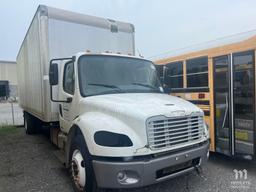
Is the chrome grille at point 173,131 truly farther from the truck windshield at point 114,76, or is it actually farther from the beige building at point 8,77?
the beige building at point 8,77

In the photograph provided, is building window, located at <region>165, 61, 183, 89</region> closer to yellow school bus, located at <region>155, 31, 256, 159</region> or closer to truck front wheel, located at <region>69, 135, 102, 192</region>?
yellow school bus, located at <region>155, 31, 256, 159</region>

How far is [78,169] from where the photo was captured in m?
3.66

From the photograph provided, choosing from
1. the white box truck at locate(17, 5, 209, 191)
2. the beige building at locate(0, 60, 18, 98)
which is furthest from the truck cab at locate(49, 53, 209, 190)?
the beige building at locate(0, 60, 18, 98)

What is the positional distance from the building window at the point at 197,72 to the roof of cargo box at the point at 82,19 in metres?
1.91

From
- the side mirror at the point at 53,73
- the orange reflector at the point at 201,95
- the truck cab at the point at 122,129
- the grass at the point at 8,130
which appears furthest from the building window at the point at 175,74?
the grass at the point at 8,130

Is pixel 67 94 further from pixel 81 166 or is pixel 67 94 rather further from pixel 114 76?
pixel 81 166

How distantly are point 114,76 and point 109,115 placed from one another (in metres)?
1.12

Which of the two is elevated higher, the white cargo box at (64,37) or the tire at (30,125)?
the white cargo box at (64,37)

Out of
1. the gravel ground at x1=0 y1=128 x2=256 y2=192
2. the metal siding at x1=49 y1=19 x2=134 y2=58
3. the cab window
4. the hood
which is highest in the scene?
the metal siding at x1=49 y1=19 x2=134 y2=58

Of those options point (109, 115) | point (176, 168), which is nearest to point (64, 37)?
point (109, 115)

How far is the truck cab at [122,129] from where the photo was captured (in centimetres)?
309

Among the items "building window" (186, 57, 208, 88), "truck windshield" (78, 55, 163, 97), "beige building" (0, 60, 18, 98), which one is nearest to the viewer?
"truck windshield" (78, 55, 163, 97)

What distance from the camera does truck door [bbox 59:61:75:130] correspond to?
450cm

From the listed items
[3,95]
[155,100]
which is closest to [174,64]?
[155,100]
